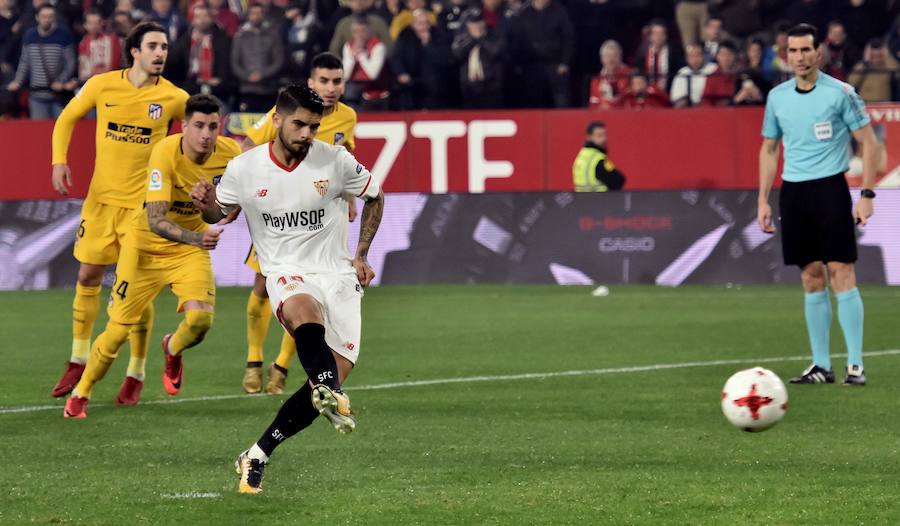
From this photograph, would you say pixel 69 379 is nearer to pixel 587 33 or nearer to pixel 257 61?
pixel 257 61

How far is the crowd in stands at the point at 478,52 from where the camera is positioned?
22.8 m

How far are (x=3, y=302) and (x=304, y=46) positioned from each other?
5.91 metres

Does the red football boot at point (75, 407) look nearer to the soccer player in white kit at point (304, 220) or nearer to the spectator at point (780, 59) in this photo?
the soccer player in white kit at point (304, 220)

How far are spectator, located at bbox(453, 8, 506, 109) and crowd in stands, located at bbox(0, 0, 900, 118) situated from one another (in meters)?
0.02

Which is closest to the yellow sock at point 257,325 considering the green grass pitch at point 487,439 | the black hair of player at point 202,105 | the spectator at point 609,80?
the green grass pitch at point 487,439

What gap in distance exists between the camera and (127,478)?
8055 millimetres

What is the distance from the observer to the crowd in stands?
22.8m

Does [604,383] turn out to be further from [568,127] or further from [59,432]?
[568,127]

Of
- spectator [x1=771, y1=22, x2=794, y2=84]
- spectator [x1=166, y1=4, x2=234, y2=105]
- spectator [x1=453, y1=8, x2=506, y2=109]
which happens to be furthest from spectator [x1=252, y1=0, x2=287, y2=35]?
spectator [x1=771, y1=22, x2=794, y2=84]

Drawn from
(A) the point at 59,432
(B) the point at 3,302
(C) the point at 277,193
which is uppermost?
(C) the point at 277,193

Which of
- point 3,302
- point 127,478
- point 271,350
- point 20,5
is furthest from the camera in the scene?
point 20,5

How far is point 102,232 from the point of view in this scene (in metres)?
11.4

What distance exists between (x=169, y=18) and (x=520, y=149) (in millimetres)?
5133

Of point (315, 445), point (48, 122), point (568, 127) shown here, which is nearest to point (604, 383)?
point (315, 445)
